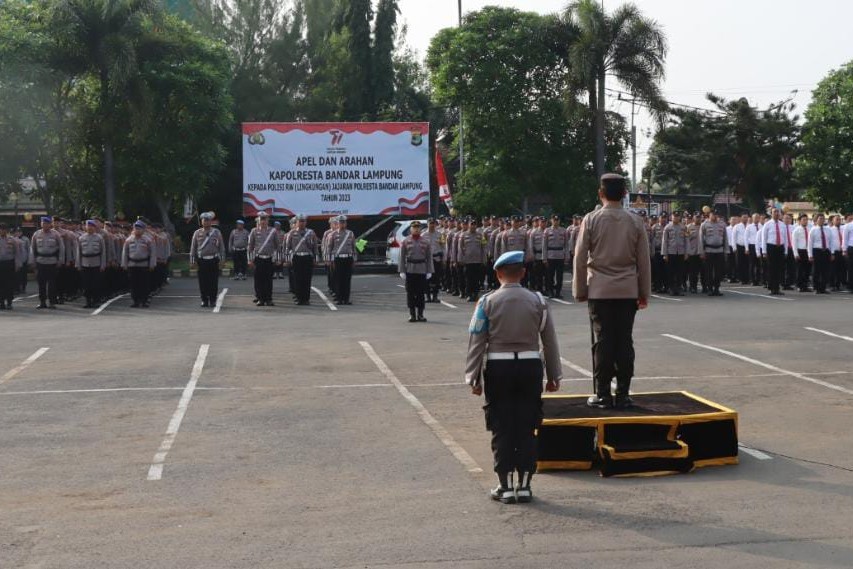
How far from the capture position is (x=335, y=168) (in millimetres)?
37938

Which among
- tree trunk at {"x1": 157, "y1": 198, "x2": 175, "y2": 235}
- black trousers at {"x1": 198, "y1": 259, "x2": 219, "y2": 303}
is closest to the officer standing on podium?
black trousers at {"x1": 198, "y1": 259, "x2": 219, "y2": 303}

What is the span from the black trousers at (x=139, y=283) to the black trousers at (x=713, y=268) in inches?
511

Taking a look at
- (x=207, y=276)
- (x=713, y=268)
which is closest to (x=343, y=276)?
(x=207, y=276)

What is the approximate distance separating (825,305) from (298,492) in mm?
18269

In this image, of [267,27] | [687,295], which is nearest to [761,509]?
[687,295]

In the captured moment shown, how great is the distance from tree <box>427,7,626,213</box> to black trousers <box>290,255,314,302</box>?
20.4m

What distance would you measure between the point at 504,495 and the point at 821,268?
22.5m

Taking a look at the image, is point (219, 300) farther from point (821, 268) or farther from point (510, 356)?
point (510, 356)

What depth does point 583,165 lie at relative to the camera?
4738 centimetres

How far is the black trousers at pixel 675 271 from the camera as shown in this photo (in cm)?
2877

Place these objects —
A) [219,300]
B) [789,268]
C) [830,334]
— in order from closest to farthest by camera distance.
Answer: [830,334] < [219,300] < [789,268]

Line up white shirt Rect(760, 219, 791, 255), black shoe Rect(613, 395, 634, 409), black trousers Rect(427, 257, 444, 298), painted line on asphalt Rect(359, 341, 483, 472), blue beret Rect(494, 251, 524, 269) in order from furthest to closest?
white shirt Rect(760, 219, 791, 255) → black trousers Rect(427, 257, 444, 298) → black shoe Rect(613, 395, 634, 409) → painted line on asphalt Rect(359, 341, 483, 472) → blue beret Rect(494, 251, 524, 269)

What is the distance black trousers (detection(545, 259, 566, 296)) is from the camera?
28.2 m

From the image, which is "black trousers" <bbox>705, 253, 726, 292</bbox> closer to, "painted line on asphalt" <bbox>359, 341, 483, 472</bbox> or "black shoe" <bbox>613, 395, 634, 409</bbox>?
"painted line on asphalt" <bbox>359, 341, 483, 472</bbox>
